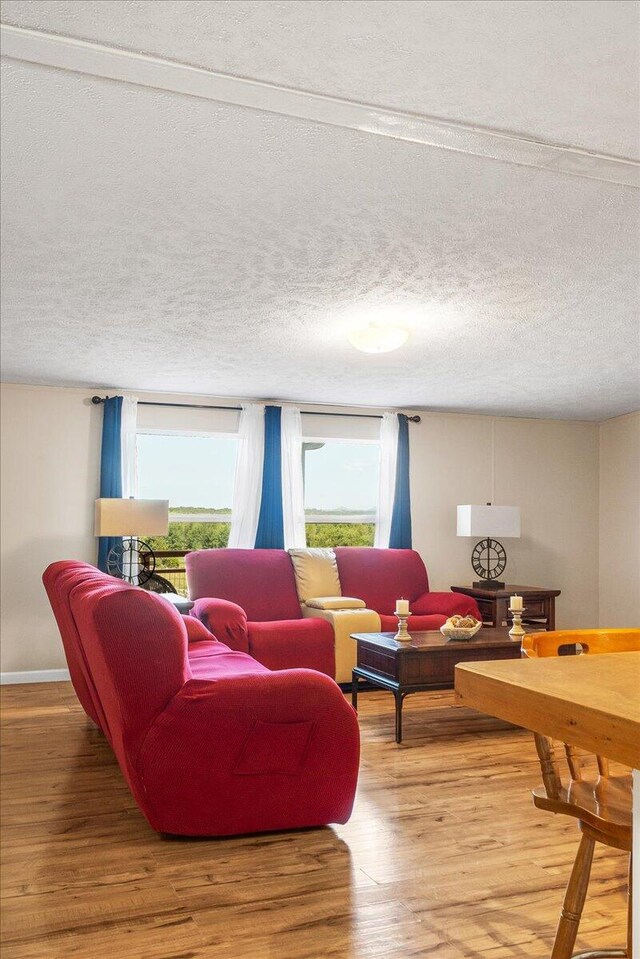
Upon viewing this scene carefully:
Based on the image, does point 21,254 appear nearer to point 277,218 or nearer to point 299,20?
point 277,218

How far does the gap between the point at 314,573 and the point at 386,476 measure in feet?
4.46

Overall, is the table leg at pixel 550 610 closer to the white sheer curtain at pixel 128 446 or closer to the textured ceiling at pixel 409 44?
the white sheer curtain at pixel 128 446

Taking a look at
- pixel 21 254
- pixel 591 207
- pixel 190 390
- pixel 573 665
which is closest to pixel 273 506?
pixel 190 390

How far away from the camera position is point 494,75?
2.27 meters

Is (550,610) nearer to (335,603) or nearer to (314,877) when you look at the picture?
(335,603)

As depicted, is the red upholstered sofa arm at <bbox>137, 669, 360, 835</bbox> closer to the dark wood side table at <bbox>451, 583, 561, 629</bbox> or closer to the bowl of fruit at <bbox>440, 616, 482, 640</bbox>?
the bowl of fruit at <bbox>440, 616, 482, 640</bbox>

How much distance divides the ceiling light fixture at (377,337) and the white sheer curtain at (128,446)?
108 inches

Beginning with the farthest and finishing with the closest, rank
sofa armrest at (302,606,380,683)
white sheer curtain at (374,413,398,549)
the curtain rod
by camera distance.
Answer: white sheer curtain at (374,413,398,549) → the curtain rod → sofa armrest at (302,606,380,683)

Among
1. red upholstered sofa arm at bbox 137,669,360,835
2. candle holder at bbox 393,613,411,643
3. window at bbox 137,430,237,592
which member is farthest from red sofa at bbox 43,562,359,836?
window at bbox 137,430,237,592

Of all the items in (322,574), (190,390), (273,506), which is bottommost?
(322,574)

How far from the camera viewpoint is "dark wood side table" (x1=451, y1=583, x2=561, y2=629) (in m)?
7.02

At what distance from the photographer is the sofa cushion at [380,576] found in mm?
6848

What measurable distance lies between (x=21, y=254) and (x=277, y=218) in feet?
4.17

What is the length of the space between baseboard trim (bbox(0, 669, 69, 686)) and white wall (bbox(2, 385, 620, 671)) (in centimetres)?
7
